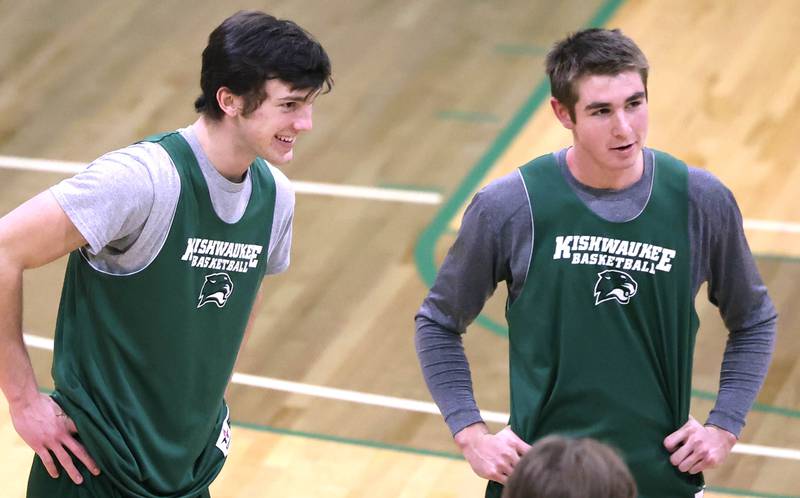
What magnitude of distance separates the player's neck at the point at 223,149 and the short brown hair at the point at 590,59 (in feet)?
2.51

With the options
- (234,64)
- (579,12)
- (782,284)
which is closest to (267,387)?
(782,284)

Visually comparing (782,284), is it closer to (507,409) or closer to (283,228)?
(507,409)

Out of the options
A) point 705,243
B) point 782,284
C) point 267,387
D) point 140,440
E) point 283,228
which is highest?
point 705,243

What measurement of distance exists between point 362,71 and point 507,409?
3.36m

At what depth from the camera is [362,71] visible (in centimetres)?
848

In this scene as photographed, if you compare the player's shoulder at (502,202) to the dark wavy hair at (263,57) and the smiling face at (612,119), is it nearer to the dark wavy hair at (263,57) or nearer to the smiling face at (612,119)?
the smiling face at (612,119)

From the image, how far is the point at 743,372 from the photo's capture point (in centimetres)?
324

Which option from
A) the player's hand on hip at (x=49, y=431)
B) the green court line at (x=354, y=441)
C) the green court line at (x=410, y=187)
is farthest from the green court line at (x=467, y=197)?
the player's hand on hip at (x=49, y=431)

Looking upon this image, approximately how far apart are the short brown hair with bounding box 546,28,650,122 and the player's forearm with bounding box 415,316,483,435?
601 mm

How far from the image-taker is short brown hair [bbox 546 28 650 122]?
10.2ft

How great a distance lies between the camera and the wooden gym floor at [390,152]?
216 inches

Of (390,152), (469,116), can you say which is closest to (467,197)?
(390,152)

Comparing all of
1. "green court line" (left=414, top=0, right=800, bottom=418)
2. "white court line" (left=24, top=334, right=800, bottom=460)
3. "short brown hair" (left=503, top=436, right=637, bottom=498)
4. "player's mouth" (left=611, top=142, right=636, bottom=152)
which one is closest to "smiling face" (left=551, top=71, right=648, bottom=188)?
"player's mouth" (left=611, top=142, right=636, bottom=152)

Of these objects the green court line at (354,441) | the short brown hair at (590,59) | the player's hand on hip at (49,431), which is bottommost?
the green court line at (354,441)
